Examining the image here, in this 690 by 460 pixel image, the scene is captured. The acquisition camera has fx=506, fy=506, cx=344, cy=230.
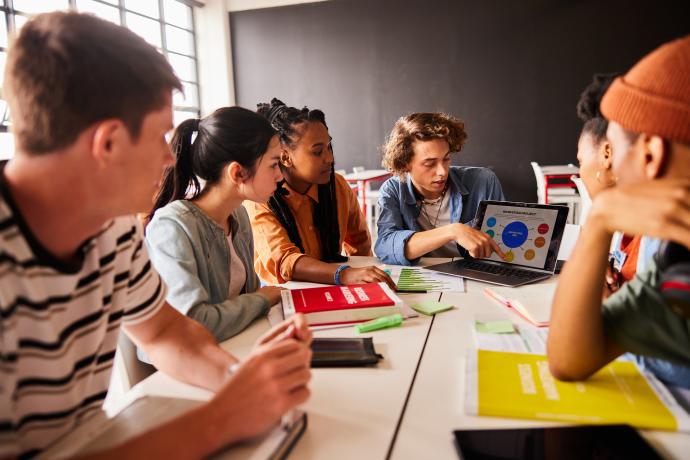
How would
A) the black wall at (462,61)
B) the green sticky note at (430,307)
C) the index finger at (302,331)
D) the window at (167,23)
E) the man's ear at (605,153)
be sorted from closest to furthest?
the index finger at (302,331) < the green sticky note at (430,307) < the man's ear at (605,153) < the window at (167,23) < the black wall at (462,61)

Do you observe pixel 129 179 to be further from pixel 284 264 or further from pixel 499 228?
pixel 499 228

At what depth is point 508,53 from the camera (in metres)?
6.03

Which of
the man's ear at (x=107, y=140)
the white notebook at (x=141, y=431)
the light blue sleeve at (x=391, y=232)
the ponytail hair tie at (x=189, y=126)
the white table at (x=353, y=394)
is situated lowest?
the white table at (x=353, y=394)

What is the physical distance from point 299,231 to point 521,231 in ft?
3.00

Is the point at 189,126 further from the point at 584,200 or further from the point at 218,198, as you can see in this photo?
the point at 584,200

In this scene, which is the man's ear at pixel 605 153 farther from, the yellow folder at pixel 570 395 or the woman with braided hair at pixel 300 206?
the woman with braided hair at pixel 300 206

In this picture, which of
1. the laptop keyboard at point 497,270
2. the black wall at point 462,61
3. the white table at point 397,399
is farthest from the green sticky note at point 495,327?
the black wall at point 462,61

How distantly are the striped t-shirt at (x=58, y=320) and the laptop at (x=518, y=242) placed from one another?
3.65 ft

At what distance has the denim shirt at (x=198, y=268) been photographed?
1.28 m

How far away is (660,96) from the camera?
721 millimetres

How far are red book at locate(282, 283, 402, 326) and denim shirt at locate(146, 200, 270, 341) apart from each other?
0.11m

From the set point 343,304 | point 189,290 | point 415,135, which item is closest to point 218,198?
point 189,290

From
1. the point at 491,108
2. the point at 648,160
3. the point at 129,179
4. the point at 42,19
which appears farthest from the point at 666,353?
the point at 491,108

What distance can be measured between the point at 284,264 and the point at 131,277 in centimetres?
92
